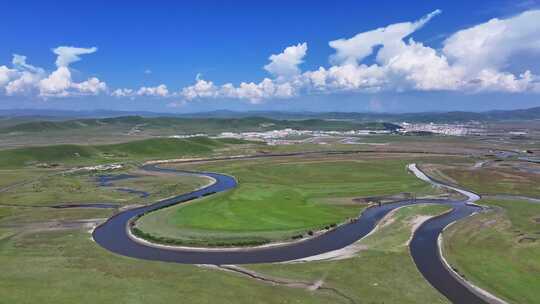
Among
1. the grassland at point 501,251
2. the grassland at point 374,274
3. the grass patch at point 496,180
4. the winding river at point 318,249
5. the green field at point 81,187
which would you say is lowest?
the green field at point 81,187

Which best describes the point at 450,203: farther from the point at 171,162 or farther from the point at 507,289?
the point at 171,162

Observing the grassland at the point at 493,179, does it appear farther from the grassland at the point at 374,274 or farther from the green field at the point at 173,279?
the green field at the point at 173,279

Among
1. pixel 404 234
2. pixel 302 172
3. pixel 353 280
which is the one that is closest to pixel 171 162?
pixel 302 172

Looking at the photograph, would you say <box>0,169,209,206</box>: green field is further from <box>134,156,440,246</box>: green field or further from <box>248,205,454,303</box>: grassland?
<box>248,205,454,303</box>: grassland


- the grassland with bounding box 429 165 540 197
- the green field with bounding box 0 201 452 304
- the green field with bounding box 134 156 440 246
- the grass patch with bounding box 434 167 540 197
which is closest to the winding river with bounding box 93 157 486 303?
the green field with bounding box 0 201 452 304

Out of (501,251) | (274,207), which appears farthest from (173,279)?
(501,251)

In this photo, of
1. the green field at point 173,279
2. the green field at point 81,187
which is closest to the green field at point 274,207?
the green field at point 173,279

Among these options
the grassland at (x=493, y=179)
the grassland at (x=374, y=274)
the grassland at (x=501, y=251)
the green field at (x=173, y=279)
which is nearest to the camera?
the green field at (x=173, y=279)
